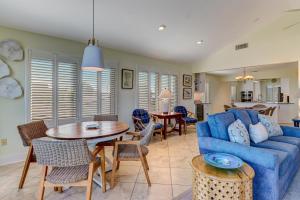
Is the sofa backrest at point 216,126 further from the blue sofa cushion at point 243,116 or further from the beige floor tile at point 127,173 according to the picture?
the beige floor tile at point 127,173

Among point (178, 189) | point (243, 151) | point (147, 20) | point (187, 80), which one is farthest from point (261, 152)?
point (187, 80)

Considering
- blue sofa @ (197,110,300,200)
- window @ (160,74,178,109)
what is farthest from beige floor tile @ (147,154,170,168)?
window @ (160,74,178,109)


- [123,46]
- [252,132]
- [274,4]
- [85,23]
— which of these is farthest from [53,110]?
[274,4]

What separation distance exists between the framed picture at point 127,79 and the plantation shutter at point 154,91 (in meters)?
0.84

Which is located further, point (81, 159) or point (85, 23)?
point (85, 23)

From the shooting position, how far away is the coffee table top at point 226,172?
5.51ft

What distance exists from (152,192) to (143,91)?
11.6 ft

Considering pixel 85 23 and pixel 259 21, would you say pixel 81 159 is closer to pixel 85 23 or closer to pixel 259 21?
pixel 85 23

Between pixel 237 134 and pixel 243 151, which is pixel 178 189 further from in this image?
pixel 237 134

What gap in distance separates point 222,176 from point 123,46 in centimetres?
383

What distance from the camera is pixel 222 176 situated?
1697 mm

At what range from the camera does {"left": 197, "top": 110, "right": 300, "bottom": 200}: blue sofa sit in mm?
1912

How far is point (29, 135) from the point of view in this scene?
258cm

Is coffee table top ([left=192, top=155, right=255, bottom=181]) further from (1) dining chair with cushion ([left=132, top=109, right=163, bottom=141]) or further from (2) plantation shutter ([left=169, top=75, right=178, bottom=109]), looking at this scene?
(2) plantation shutter ([left=169, top=75, right=178, bottom=109])
